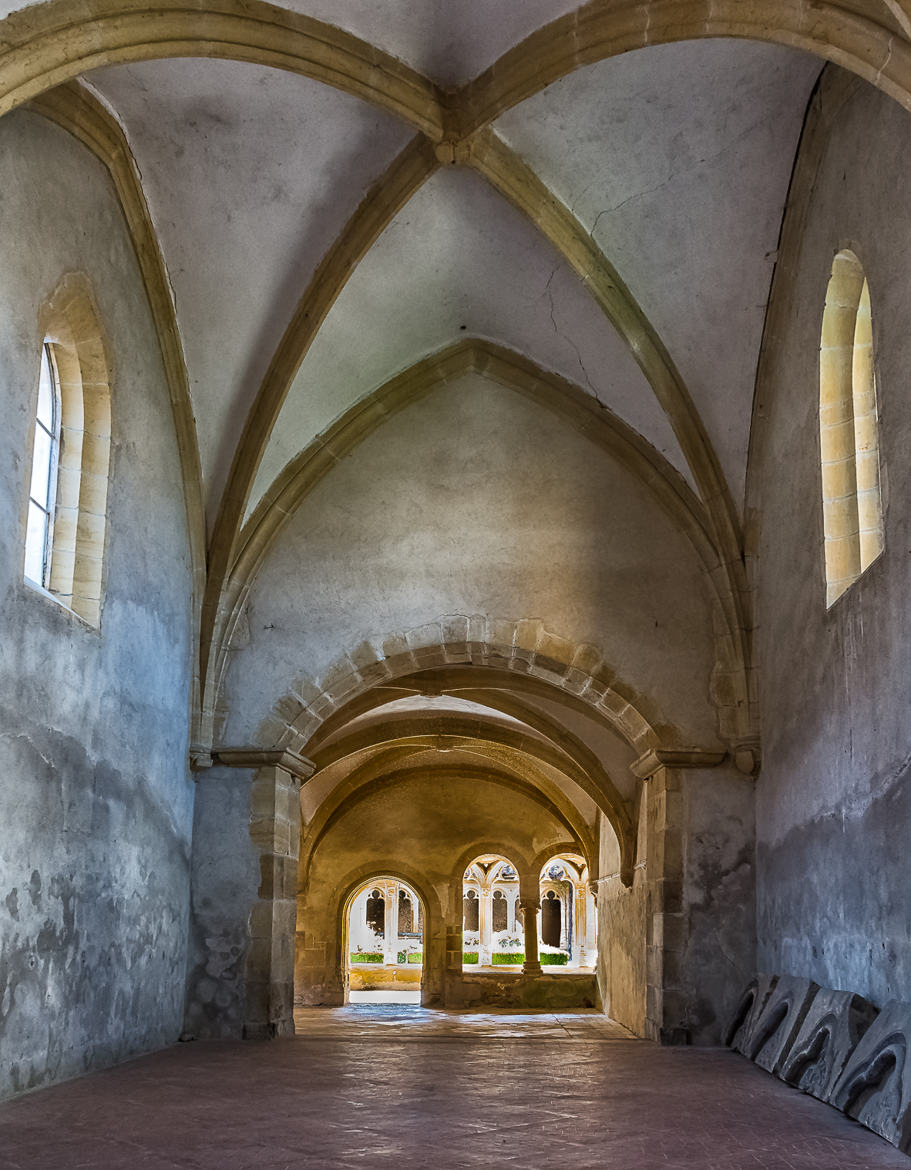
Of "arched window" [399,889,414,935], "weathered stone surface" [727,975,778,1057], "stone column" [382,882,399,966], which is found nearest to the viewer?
"weathered stone surface" [727,975,778,1057]

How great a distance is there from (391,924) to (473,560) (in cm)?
2279

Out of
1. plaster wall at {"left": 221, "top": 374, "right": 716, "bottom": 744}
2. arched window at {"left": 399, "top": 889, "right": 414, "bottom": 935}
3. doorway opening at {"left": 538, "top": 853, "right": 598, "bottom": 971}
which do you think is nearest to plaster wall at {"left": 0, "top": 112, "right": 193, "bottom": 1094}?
plaster wall at {"left": 221, "top": 374, "right": 716, "bottom": 744}

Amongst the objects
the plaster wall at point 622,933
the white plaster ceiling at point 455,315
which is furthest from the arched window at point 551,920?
the white plaster ceiling at point 455,315

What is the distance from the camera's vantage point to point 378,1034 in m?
10.1

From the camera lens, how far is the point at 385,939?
3117 cm

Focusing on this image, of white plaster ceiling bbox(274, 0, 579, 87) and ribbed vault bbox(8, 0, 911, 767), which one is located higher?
white plaster ceiling bbox(274, 0, 579, 87)

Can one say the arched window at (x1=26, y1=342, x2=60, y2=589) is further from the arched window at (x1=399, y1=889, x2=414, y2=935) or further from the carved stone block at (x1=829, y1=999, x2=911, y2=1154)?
the arched window at (x1=399, y1=889, x2=414, y2=935)

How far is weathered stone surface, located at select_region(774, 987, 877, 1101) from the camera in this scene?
237 inches

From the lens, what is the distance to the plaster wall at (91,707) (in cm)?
615

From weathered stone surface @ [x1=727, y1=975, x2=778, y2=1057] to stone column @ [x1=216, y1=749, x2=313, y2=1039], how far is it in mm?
3311

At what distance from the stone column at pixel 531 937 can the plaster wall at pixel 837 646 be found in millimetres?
11991

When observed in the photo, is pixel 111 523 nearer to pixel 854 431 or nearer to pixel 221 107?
pixel 221 107

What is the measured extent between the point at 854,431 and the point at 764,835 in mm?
3201

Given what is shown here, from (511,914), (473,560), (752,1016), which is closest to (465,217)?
(473,560)
